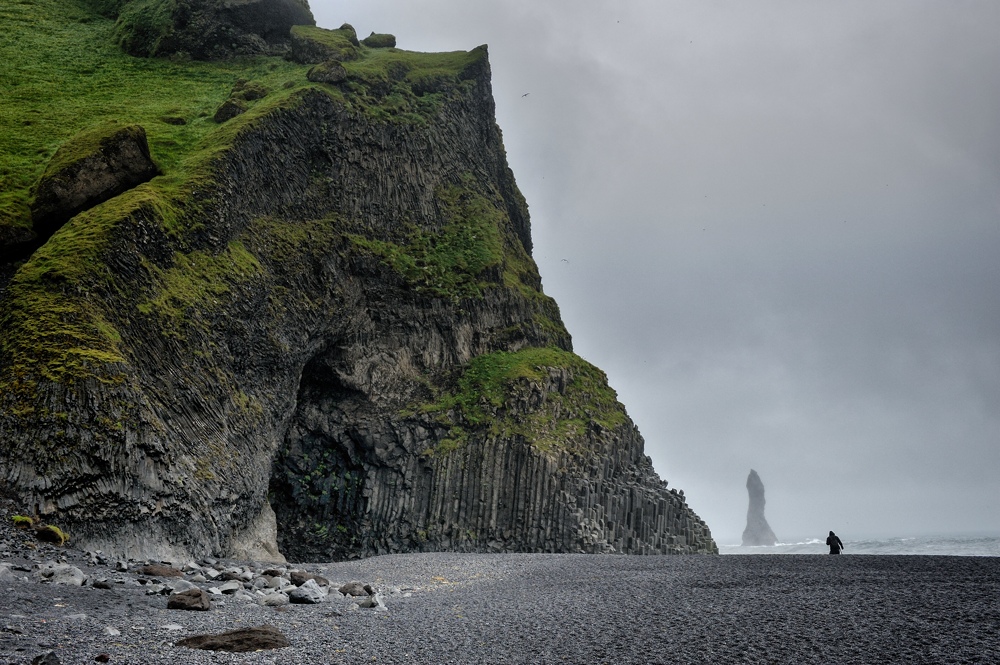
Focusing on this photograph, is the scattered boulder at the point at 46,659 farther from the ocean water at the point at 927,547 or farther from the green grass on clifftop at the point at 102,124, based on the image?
the ocean water at the point at 927,547

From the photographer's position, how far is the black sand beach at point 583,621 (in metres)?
8.36

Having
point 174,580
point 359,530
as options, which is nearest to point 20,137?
point 359,530

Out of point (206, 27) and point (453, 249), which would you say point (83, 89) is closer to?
point (206, 27)

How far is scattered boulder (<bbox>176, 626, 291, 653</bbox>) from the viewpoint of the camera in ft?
28.5

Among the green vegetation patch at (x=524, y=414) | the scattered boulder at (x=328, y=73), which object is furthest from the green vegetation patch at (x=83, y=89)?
the green vegetation patch at (x=524, y=414)

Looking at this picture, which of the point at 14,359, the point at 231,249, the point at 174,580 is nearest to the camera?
the point at 174,580

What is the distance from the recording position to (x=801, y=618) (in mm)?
10180

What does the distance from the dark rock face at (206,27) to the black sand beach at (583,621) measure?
41.8 metres

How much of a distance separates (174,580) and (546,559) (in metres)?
12.6

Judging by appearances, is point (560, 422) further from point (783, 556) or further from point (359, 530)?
point (783, 556)

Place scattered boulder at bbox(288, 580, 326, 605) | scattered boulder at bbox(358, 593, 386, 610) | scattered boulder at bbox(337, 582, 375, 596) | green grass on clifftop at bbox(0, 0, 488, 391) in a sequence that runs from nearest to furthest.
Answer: scattered boulder at bbox(358, 593, 386, 610)
scattered boulder at bbox(288, 580, 326, 605)
scattered boulder at bbox(337, 582, 375, 596)
green grass on clifftop at bbox(0, 0, 488, 391)

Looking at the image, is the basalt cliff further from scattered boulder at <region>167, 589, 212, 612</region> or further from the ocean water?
the ocean water

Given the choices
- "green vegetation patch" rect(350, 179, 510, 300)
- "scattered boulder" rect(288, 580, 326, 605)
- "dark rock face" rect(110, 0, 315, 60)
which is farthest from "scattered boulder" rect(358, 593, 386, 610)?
"dark rock face" rect(110, 0, 315, 60)

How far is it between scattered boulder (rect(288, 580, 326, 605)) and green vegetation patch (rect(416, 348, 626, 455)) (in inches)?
682
